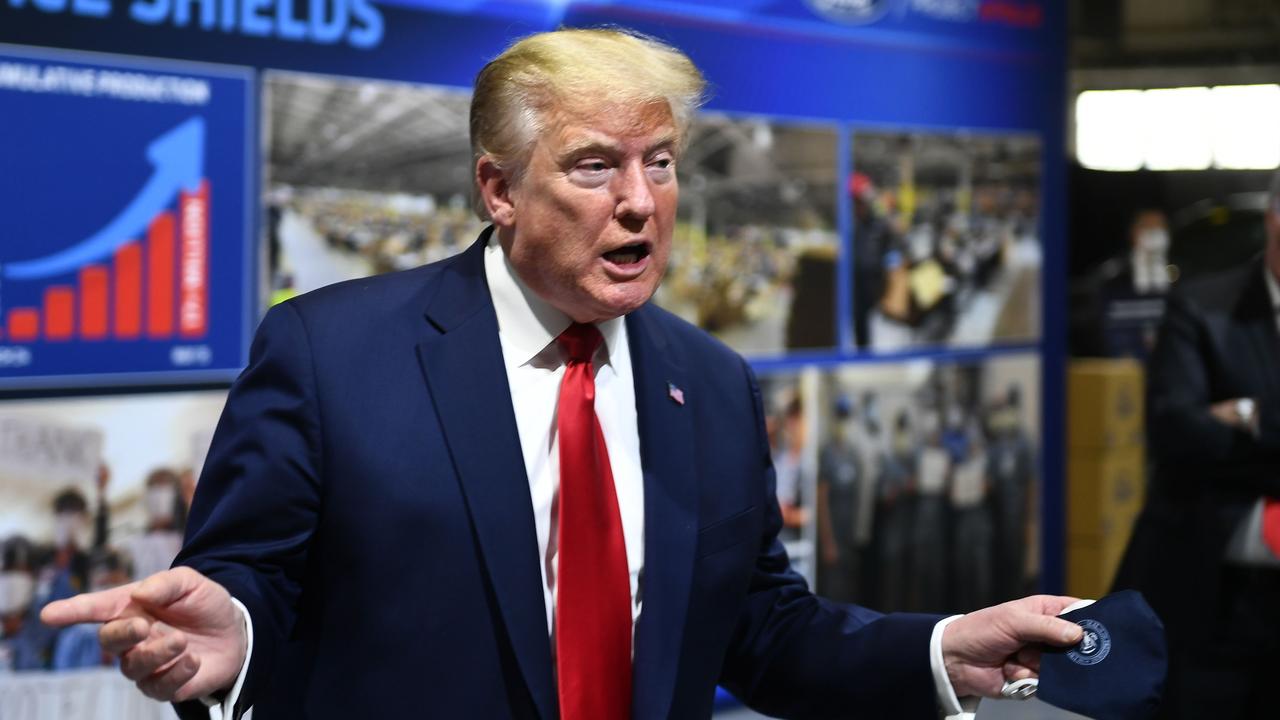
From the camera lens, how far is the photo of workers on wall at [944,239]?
5266 mm

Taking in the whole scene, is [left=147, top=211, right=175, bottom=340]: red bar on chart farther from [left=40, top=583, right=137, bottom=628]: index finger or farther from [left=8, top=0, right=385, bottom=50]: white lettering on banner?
[left=40, top=583, right=137, bottom=628]: index finger

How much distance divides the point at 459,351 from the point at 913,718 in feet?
2.60

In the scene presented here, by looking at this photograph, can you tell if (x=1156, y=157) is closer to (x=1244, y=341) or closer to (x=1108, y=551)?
(x=1108, y=551)

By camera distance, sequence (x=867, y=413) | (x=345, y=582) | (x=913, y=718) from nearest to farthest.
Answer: (x=345, y=582) < (x=913, y=718) < (x=867, y=413)

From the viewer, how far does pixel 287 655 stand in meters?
1.82

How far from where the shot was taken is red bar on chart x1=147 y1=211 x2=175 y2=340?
3578mm

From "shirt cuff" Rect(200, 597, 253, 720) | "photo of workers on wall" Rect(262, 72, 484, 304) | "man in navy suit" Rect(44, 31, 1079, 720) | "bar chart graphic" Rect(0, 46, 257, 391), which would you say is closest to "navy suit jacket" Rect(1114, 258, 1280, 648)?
"photo of workers on wall" Rect(262, 72, 484, 304)

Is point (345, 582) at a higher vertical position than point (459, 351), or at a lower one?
lower

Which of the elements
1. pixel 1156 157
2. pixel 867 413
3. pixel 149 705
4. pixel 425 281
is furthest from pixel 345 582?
pixel 1156 157

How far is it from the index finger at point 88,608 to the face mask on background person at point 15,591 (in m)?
2.22

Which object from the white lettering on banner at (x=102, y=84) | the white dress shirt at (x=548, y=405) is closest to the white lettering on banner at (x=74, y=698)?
the white lettering on banner at (x=102, y=84)

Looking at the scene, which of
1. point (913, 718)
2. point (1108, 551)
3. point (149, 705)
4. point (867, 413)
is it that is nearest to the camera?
point (913, 718)

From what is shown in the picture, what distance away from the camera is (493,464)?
1.80 m

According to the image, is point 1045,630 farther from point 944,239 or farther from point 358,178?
point 944,239
